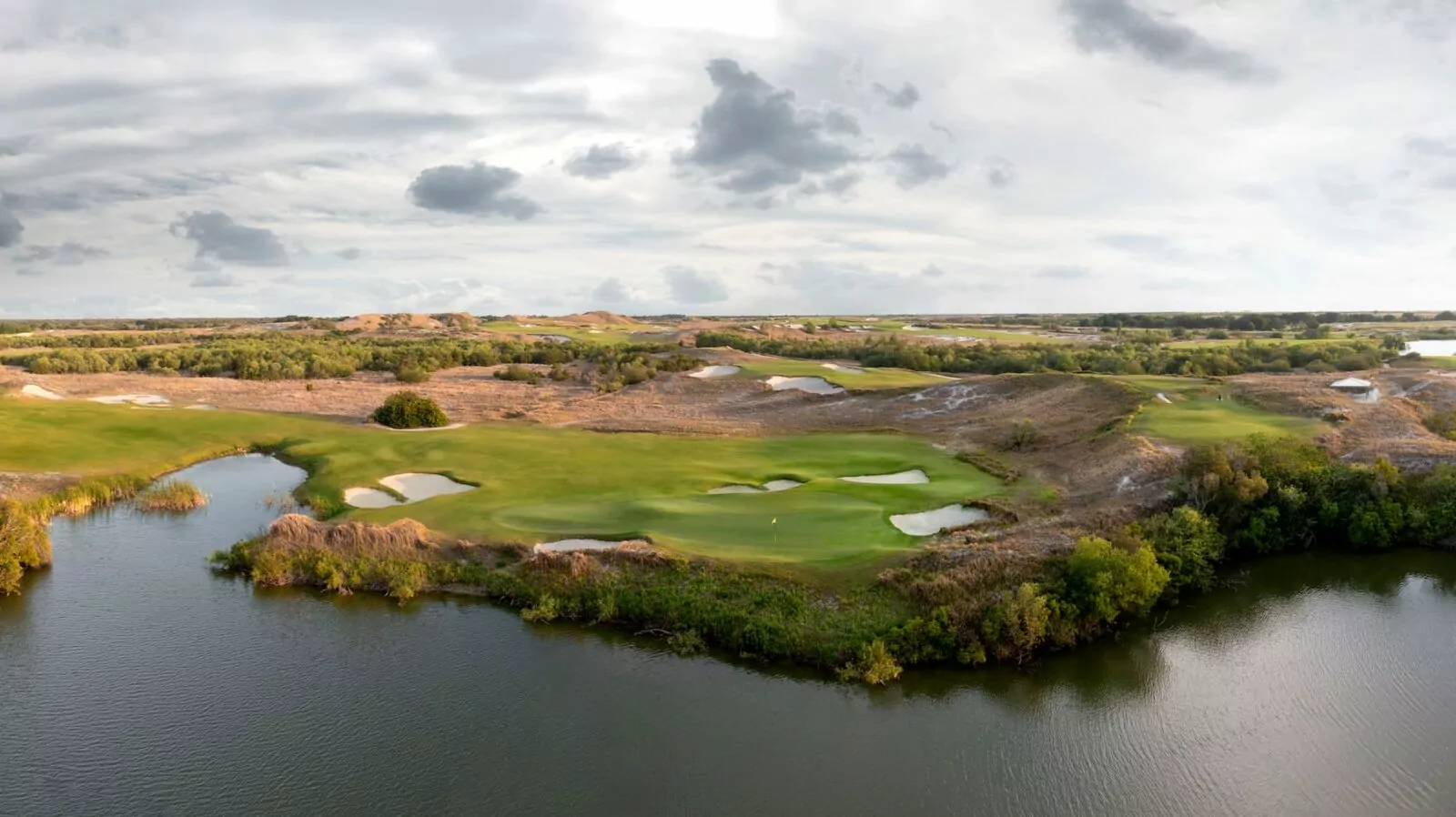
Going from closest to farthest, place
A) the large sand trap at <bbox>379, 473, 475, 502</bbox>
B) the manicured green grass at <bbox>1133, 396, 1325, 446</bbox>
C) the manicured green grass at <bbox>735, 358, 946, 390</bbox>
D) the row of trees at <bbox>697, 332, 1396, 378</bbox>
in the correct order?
the large sand trap at <bbox>379, 473, 475, 502</bbox> < the manicured green grass at <bbox>1133, 396, 1325, 446</bbox> < the row of trees at <bbox>697, 332, 1396, 378</bbox> < the manicured green grass at <bbox>735, 358, 946, 390</bbox>

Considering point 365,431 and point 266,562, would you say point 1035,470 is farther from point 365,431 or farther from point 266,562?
point 365,431

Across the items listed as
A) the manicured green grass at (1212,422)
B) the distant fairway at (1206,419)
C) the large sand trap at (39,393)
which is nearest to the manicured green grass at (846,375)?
the distant fairway at (1206,419)

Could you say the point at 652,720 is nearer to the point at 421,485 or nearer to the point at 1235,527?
the point at 421,485

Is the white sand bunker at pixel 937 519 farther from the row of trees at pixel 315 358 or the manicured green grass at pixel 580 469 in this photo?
the row of trees at pixel 315 358

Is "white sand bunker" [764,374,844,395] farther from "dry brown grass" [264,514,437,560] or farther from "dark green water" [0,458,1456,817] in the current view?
"dark green water" [0,458,1456,817]

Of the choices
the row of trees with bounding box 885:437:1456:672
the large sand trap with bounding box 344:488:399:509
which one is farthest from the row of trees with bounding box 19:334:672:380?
the row of trees with bounding box 885:437:1456:672
